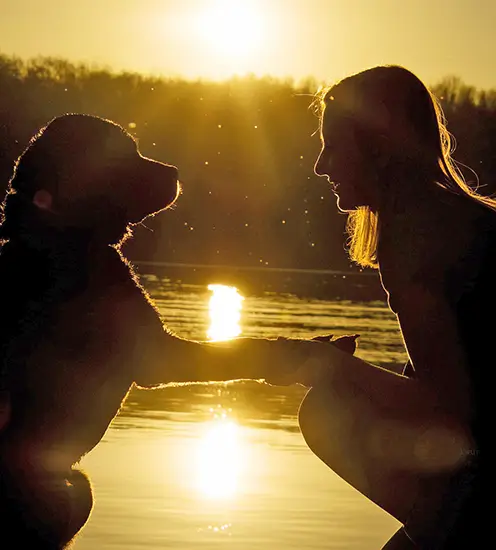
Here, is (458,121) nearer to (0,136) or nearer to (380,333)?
(0,136)

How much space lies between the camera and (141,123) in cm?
8125

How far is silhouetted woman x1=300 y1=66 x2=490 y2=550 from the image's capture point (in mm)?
5258

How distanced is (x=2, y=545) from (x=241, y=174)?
7983 centimetres

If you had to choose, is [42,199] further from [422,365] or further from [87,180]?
[422,365]

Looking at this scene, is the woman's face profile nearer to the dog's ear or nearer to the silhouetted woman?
the silhouetted woman

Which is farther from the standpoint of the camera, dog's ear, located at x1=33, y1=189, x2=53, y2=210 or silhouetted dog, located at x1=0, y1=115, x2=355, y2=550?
dog's ear, located at x1=33, y1=189, x2=53, y2=210

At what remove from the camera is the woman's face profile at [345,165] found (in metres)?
5.67

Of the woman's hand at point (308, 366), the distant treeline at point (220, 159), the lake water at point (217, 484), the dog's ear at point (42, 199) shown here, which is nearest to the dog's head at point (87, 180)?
the dog's ear at point (42, 199)

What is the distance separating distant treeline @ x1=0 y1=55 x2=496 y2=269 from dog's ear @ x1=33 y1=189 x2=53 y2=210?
234 feet

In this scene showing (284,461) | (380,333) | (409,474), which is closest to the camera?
(409,474)

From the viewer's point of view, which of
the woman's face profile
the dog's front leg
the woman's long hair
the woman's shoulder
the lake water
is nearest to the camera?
the dog's front leg

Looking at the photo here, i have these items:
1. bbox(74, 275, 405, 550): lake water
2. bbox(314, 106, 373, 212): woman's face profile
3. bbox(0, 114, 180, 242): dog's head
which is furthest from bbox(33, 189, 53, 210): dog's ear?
bbox(74, 275, 405, 550): lake water

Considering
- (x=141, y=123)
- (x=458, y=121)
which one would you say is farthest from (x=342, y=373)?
(x=141, y=123)

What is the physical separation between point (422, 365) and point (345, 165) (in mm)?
875
